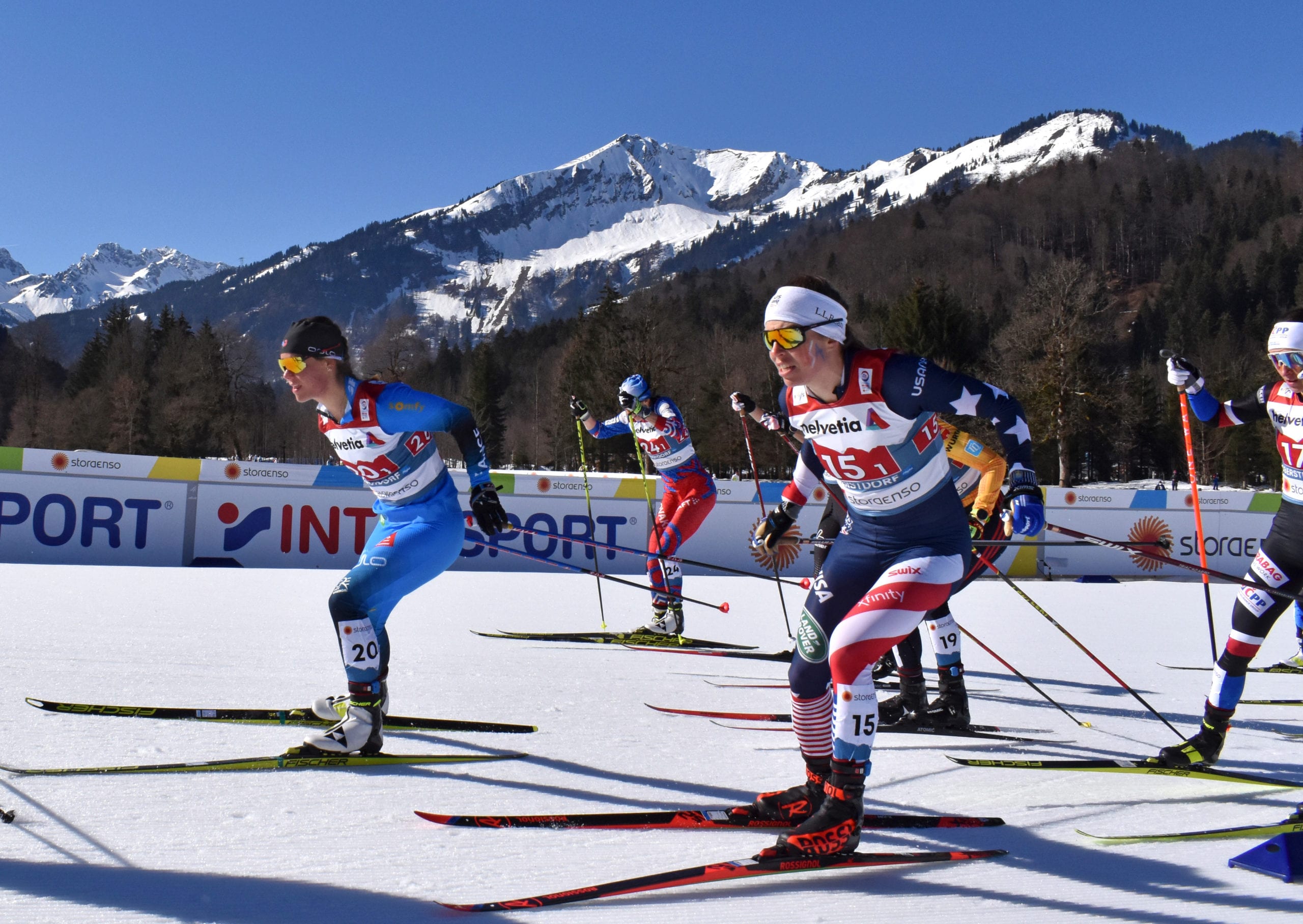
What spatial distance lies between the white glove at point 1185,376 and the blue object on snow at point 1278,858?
8.49 ft

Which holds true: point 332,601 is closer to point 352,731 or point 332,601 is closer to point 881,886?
point 352,731

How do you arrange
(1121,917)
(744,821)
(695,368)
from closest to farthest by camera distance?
1. (1121,917)
2. (744,821)
3. (695,368)

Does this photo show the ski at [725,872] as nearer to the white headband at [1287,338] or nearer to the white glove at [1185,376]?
the white headband at [1287,338]

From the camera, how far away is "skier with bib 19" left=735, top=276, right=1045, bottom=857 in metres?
2.89

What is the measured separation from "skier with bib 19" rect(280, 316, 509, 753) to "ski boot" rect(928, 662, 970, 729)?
264 centimetres

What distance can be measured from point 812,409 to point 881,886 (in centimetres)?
158

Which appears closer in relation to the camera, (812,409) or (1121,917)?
(1121,917)

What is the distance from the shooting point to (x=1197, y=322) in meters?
77.9

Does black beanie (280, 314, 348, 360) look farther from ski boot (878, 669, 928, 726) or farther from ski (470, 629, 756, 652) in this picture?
ski (470, 629, 756, 652)

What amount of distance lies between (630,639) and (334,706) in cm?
377

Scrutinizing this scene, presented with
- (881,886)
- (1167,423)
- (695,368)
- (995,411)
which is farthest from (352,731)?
(1167,423)


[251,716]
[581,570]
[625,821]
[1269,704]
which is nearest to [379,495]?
[581,570]

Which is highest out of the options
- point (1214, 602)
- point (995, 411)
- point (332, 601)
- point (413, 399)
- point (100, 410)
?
point (100, 410)

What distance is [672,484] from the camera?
8.41 metres
